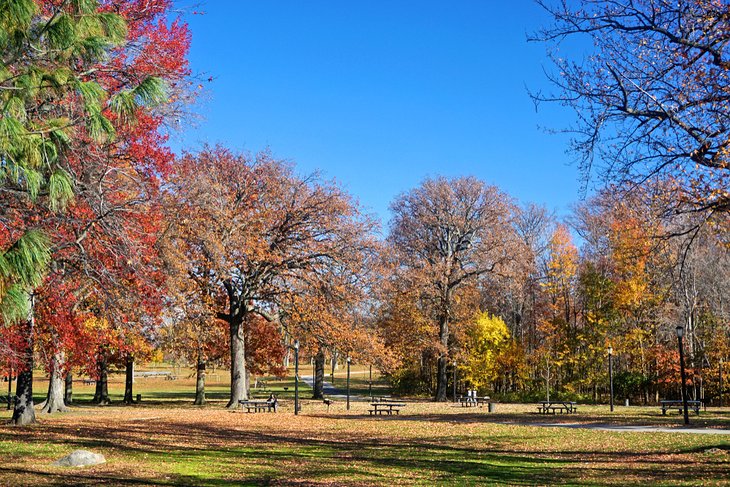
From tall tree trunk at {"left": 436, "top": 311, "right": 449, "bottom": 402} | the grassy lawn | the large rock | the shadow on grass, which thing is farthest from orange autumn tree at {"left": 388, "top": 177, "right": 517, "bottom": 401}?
the large rock

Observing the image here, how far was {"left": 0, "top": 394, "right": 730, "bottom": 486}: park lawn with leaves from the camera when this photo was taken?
11.7 m

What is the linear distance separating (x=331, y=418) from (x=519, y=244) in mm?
21118

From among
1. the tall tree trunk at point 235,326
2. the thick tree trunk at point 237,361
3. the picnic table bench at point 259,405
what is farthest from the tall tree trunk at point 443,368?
the tall tree trunk at point 235,326

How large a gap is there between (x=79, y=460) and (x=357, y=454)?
614 centimetres

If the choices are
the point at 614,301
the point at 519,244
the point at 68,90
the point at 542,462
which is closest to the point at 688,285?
the point at 614,301

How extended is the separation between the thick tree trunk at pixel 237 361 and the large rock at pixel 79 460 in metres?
21.4

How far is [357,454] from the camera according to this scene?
15.7 meters

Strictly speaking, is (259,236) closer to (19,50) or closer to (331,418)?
(331,418)

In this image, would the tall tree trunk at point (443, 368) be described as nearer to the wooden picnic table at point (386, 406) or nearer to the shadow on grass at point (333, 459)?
the wooden picnic table at point (386, 406)

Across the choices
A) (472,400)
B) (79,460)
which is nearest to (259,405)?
(472,400)

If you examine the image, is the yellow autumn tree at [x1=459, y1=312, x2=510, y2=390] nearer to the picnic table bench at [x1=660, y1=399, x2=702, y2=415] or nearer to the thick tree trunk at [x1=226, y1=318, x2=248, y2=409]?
the picnic table bench at [x1=660, y1=399, x2=702, y2=415]

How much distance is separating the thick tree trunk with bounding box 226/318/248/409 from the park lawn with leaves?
9.83m

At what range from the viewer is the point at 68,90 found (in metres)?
9.36

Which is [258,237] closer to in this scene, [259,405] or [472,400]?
[259,405]
